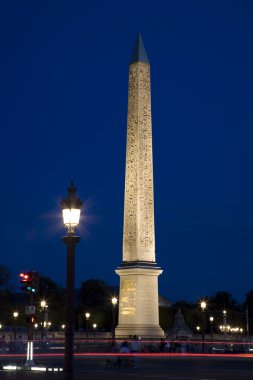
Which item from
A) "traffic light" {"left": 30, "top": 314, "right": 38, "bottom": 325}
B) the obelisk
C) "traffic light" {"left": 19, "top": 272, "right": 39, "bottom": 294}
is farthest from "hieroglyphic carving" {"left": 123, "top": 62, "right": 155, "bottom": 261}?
"traffic light" {"left": 19, "top": 272, "right": 39, "bottom": 294}

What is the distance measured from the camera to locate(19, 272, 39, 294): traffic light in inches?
882

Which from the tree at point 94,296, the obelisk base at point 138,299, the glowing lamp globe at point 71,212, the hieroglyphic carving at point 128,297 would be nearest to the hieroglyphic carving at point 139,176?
the obelisk base at point 138,299

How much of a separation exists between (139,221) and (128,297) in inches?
206

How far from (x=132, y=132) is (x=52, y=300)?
66828 millimetres

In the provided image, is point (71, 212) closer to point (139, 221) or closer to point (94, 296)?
point (139, 221)

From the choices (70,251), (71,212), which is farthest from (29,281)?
(70,251)

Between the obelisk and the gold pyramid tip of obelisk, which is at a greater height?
the gold pyramid tip of obelisk

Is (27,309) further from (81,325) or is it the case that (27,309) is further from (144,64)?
(81,325)

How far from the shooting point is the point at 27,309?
83.6 ft

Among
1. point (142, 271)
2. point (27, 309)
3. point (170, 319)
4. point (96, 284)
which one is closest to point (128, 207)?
point (142, 271)

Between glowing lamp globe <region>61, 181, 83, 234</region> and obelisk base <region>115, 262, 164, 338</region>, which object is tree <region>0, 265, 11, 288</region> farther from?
glowing lamp globe <region>61, 181, 83, 234</region>

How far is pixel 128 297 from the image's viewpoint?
50250 millimetres

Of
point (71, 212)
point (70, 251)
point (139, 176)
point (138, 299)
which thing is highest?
point (139, 176)

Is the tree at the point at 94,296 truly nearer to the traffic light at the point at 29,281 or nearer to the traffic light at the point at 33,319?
the traffic light at the point at 33,319
